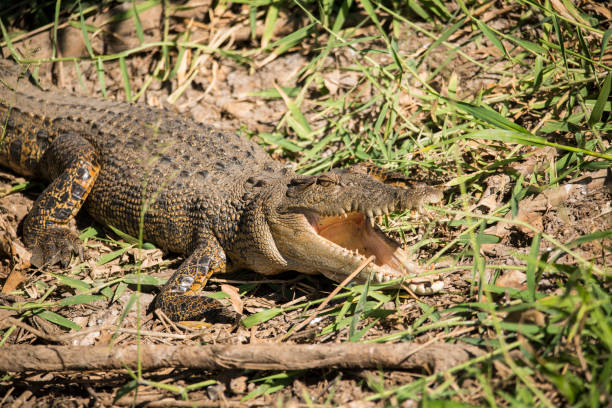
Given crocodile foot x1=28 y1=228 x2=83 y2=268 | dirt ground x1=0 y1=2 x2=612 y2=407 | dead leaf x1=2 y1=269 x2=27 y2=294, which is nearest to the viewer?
dirt ground x1=0 y1=2 x2=612 y2=407

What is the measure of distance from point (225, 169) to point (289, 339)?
1.62 m

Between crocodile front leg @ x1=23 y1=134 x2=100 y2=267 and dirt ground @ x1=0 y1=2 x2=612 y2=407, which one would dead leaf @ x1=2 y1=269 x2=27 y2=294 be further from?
→ crocodile front leg @ x1=23 y1=134 x2=100 y2=267

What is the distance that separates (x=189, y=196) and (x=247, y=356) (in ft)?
5.62

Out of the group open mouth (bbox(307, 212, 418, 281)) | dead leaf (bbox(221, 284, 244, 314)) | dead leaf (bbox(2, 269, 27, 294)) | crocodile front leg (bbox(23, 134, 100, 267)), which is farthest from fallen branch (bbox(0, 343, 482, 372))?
crocodile front leg (bbox(23, 134, 100, 267))

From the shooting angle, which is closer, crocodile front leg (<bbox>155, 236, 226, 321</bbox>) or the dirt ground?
the dirt ground

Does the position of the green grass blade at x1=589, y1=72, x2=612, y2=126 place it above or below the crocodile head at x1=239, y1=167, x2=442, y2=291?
above

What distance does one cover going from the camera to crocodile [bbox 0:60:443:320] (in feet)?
10.6

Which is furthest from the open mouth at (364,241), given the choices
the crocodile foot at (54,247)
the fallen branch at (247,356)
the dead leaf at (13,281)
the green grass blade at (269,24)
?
the green grass blade at (269,24)

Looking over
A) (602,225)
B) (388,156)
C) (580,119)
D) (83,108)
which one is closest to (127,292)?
(83,108)

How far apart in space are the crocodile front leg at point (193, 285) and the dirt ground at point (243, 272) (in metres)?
0.13

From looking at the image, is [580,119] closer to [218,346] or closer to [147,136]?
[218,346]

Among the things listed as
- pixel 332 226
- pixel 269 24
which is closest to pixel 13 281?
pixel 332 226

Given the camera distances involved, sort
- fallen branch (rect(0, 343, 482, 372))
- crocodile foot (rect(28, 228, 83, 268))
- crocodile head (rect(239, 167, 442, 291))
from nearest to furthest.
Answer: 1. fallen branch (rect(0, 343, 482, 372))
2. crocodile head (rect(239, 167, 442, 291))
3. crocodile foot (rect(28, 228, 83, 268))

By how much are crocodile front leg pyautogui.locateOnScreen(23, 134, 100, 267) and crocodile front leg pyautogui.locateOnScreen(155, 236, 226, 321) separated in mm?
1114
